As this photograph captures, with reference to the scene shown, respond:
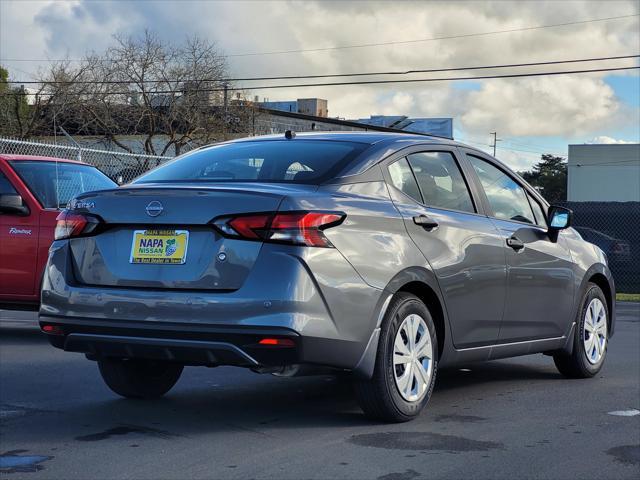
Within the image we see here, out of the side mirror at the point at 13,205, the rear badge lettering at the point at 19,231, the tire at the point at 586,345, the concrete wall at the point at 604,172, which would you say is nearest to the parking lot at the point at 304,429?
the tire at the point at 586,345

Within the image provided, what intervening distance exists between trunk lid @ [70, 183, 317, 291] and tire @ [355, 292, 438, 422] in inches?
35.5

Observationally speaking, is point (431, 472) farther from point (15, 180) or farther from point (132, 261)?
point (15, 180)

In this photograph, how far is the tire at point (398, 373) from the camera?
566 cm

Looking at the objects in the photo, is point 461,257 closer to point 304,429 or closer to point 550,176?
point 304,429

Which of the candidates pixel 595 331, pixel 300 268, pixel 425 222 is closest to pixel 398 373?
pixel 425 222

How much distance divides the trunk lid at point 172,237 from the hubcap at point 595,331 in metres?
3.28

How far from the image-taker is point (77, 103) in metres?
42.3

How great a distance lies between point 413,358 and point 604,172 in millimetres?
65857

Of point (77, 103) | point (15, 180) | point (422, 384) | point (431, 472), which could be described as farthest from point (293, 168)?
point (77, 103)

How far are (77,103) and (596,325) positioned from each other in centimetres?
3699

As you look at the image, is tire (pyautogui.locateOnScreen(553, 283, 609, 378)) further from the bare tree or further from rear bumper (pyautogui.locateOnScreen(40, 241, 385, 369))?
the bare tree

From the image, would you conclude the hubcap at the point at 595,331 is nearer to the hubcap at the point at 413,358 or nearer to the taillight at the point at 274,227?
the hubcap at the point at 413,358

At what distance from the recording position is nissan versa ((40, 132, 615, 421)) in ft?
17.2

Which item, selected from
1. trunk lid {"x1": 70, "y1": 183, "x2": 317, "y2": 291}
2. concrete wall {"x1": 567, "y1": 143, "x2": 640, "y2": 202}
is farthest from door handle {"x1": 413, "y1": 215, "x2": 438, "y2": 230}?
concrete wall {"x1": 567, "y1": 143, "x2": 640, "y2": 202}
